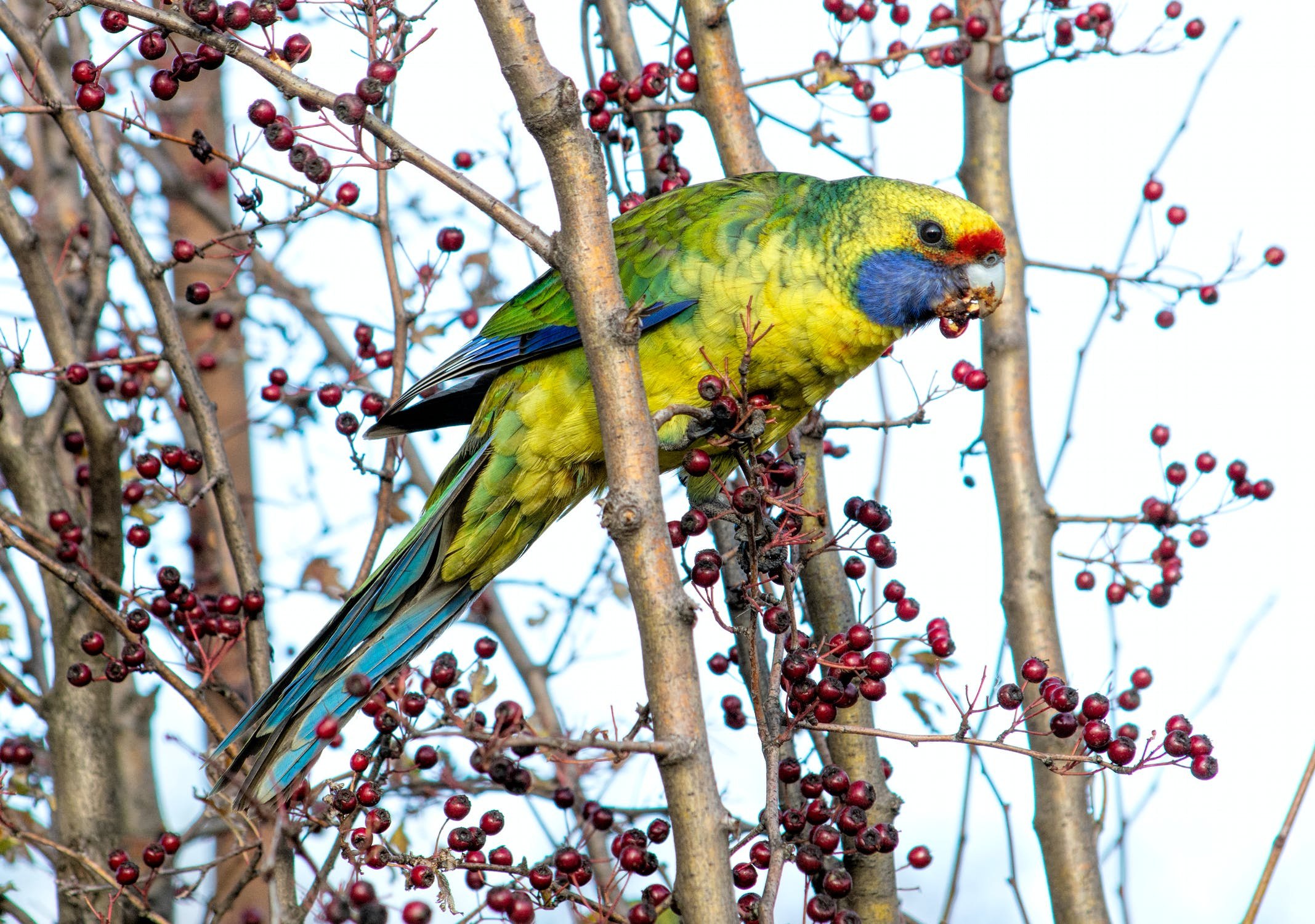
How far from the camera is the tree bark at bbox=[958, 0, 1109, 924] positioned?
8.89ft

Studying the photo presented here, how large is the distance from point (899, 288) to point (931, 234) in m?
0.18

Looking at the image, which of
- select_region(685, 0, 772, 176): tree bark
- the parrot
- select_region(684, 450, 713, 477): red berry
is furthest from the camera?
select_region(685, 0, 772, 176): tree bark

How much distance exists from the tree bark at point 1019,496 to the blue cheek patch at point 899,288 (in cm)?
23

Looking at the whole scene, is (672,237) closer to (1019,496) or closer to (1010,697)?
(1019,496)

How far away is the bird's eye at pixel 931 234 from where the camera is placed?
120 inches

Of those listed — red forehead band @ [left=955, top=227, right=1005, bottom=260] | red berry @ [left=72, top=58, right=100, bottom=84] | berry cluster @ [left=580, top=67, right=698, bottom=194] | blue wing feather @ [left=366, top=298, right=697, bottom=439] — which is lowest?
red berry @ [left=72, top=58, right=100, bottom=84]

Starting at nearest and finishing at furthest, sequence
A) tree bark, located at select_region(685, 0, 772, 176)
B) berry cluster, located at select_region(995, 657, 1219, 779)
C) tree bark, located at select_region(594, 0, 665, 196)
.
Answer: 1. berry cluster, located at select_region(995, 657, 1219, 779)
2. tree bark, located at select_region(685, 0, 772, 176)
3. tree bark, located at select_region(594, 0, 665, 196)

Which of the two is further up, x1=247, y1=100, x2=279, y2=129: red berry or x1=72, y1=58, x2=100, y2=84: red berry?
x1=72, y1=58, x2=100, y2=84: red berry

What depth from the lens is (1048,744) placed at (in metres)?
2.84

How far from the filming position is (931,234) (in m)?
3.05

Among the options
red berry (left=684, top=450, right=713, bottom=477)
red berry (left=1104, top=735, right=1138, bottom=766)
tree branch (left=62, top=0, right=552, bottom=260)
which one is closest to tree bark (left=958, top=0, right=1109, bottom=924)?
red berry (left=1104, top=735, right=1138, bottom=766)

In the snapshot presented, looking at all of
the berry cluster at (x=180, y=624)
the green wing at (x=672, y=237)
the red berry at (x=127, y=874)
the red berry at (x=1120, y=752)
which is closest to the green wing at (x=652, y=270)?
the green wing at (x=672, y=237)

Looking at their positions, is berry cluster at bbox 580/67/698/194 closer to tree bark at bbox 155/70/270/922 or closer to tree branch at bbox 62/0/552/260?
tree branch at bbox 62/0/552/260

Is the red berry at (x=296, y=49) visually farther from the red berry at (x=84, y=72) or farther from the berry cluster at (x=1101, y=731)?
the berry cluster at (x=1101, y=731)
